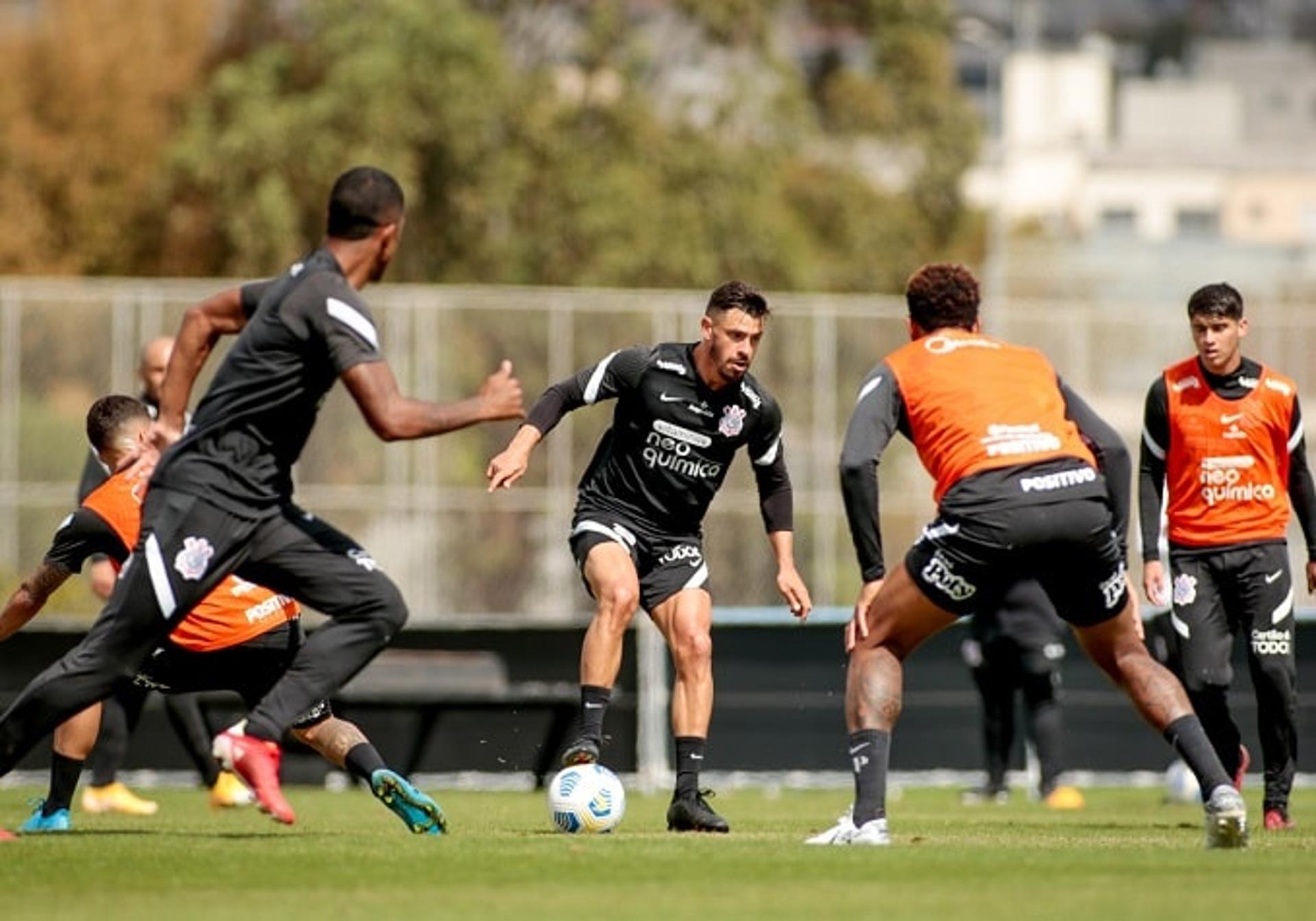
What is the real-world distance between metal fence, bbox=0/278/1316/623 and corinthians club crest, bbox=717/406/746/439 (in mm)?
15711

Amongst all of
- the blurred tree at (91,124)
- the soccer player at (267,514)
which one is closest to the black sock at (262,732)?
the soccer player at (267,514)

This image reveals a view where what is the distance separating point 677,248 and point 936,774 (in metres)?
19.3

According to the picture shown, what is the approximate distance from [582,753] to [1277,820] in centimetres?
358

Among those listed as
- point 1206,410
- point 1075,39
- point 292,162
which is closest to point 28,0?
point 292,162

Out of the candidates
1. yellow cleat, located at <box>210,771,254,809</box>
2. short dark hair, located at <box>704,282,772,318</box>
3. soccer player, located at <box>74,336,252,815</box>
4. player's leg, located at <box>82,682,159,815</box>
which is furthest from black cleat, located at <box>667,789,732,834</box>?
yellow cleat, located at <box>210,771,254,809</box>

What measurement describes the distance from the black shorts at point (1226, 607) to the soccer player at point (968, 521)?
2.74 metres

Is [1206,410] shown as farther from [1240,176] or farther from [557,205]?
[1240,176]

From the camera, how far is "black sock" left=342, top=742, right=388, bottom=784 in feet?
37.6

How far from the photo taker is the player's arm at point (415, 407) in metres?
9.89

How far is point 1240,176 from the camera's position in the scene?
8725 cm

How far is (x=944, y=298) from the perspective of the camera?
11.0 meters

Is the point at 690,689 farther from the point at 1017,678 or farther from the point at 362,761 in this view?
the point at 1017,678

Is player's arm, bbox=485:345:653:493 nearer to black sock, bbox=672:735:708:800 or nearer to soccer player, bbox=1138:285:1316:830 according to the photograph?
black sock, bbox=672:735:708:800

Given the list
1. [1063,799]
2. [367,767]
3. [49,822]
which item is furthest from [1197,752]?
[1063,799]
